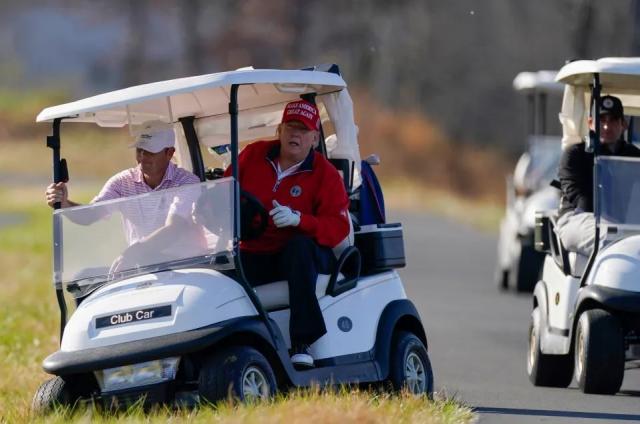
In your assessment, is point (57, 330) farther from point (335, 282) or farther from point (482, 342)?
point (335, 282)

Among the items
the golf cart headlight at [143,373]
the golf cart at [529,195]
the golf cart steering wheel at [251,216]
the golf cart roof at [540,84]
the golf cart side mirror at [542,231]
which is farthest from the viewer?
the golf cart at [529,195]

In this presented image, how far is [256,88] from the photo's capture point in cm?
1041

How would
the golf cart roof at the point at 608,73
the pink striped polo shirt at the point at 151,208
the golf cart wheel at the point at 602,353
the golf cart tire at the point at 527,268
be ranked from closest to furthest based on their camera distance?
the pink striped polo shirt at the point at 151,208 < the golf cart wheel at the point at 602,353 < the golf cart roof at the point at 608,73 < the golf cart tire at the point at 527,268

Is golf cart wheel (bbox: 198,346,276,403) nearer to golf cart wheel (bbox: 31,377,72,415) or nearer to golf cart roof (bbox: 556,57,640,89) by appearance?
golf cart wheel (bbox: 31,377,72,415)

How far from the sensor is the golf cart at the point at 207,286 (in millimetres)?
8672

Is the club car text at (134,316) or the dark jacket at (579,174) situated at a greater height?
the dark jacket at (579,174)

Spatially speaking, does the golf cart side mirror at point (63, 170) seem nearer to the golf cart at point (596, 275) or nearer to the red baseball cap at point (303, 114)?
the red baseball cap at point (303, 114)

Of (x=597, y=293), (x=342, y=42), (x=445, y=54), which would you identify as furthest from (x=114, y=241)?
(x=342, y=42)

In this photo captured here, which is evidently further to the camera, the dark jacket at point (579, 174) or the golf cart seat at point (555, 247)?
the dark jacket at point (579, 174)

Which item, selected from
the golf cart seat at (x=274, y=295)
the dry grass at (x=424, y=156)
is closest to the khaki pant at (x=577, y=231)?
the golf cart seat at (x=274, y=295)

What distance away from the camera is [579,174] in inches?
455

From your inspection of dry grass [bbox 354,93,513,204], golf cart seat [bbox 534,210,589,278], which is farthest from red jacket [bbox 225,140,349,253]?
dry grass [bbox 354,93,513,204]

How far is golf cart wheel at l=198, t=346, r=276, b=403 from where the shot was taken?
28.0 ft

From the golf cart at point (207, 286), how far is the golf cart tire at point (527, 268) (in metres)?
9.15
